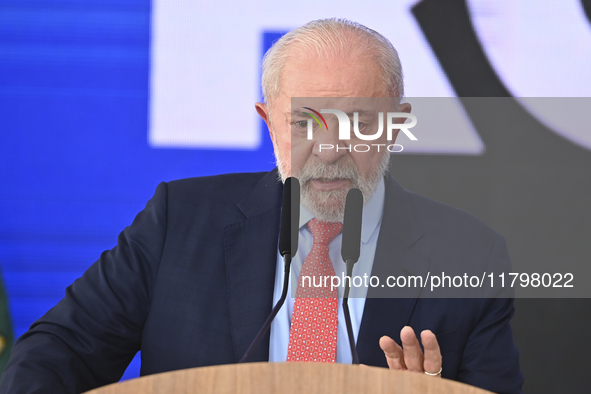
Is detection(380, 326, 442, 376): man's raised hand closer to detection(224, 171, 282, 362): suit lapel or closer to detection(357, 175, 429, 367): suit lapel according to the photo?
detection(357, 175, 429, 367): suit lapel

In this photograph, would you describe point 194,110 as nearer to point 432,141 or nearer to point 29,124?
point 29,124

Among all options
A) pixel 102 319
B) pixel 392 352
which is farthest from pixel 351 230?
pixel 102 319

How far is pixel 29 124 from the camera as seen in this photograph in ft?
7.53

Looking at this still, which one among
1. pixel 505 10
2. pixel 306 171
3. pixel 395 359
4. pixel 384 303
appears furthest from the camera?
pixel 505 10

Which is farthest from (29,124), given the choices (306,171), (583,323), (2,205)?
(583,323)

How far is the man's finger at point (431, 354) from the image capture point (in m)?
0.92

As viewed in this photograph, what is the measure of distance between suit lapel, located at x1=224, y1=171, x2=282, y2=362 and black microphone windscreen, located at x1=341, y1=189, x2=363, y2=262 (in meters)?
0.53

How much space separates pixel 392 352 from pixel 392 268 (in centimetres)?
34

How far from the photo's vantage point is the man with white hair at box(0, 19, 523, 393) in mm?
1242

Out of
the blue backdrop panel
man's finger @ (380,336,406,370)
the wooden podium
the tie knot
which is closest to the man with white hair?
the tie knot

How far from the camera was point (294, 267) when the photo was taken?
1400 millimetres

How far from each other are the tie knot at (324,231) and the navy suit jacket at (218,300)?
0.12 metres

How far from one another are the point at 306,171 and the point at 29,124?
5.20 ft

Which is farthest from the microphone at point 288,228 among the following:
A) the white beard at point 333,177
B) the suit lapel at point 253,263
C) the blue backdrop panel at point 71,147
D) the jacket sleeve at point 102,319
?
Result: the blue backdrop panel at point 71,147
